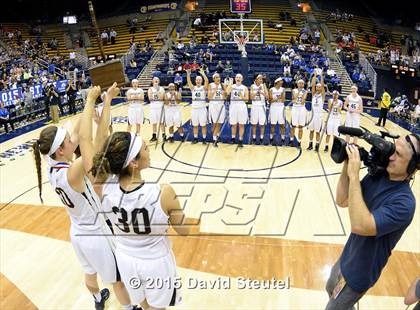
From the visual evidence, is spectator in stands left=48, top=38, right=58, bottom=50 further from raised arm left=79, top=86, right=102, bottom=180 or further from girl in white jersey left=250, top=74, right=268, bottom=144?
raised arm left=79, top=86, right=102, bottom=180

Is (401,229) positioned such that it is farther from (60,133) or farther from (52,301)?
(52,301)

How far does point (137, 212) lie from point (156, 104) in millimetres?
7420

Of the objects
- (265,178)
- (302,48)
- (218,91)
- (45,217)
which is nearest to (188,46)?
(302,48)

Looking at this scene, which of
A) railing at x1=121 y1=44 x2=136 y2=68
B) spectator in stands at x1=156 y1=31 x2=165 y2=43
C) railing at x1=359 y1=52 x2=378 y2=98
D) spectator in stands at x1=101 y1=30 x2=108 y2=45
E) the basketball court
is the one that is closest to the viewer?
the basketball court

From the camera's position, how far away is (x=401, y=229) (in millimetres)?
2242

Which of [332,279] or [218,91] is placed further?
[218,91]

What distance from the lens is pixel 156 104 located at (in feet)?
31.0

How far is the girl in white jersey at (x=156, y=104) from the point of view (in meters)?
9.34

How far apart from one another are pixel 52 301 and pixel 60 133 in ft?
6.94

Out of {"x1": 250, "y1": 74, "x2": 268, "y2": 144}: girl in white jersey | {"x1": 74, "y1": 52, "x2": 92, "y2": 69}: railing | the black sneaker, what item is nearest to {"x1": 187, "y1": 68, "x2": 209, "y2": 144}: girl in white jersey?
{"x1": 250, "y1": 74, "x2": 268, "y2": 144}: girl in white jersey

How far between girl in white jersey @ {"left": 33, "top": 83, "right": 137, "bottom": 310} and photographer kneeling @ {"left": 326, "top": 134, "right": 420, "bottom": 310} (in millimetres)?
1721

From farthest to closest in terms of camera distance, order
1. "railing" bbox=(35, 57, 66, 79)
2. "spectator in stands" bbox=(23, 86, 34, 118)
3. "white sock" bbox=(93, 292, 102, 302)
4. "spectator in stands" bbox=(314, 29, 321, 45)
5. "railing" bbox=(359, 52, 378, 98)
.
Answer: "spectator in stands" bbox=(314, 29, 321, 45)
"railing" bbox=(35, 57, 66, 79)
"railing" bbox=(359, 52, 378, 98)
"spectator in stands" bbox=(23, 86, 34, 118)
"white sock" bbox=(93, 292, 102, 302)

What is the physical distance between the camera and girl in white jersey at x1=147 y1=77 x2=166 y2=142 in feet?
30.6

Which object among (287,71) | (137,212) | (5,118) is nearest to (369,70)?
(287,71)
